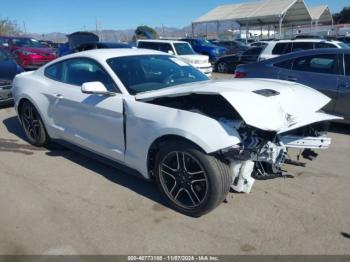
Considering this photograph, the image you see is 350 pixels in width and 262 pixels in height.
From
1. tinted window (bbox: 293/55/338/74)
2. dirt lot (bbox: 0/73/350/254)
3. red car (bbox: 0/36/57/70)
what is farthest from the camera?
red car (bbox: 0/36/57/70)

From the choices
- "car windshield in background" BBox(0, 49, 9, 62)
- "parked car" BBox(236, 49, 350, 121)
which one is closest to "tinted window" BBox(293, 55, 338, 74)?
"parked car" BBox(236, 49, 350, 121)

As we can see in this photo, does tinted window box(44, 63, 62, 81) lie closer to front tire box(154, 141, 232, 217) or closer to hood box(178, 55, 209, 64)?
front tire box(154, 141, 232, 217)

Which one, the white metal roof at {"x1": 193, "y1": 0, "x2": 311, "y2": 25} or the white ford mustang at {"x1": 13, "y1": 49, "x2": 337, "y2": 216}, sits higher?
the white metal roof at {"x1": 193, "y1": 0, "x2": 311, "y2": 25}

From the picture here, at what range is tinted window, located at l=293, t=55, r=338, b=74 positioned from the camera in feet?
20.5

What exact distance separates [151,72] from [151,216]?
5.84 feet

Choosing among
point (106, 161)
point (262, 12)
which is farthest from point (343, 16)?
point (106, 161)

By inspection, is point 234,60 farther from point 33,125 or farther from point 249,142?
point 249,142

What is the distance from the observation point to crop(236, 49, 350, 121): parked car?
6016 mm

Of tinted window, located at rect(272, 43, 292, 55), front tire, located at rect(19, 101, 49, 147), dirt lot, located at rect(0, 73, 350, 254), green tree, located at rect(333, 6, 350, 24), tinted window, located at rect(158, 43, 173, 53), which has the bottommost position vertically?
dirt lot, located at rect(0, 73, 350, 254)

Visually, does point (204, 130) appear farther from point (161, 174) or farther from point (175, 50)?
point (175, 50)

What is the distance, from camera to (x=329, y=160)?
201 inches

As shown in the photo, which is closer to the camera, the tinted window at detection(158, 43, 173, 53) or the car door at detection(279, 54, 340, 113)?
the car door at detection(279, 54, 340, 113)

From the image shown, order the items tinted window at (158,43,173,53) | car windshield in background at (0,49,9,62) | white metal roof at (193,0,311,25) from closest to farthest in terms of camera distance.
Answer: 1. car windshield in background at (0,49,9,62)
2. tinted window at (158,43,173,53)
3. white metal roof at (193,0,311,25)

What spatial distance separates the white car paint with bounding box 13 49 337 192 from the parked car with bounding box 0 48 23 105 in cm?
394
